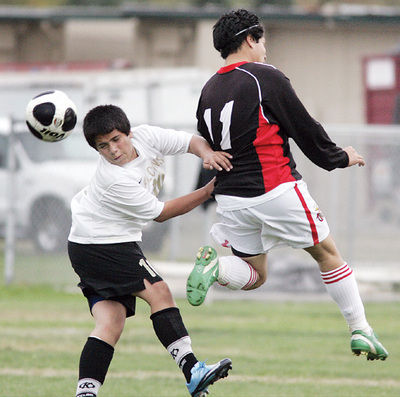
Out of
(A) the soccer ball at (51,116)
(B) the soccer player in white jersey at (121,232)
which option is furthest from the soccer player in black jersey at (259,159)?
(A) the soccer ball at (51,116)

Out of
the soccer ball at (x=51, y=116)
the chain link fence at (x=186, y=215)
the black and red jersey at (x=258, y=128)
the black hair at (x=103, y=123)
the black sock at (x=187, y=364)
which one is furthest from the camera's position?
the chain link fence at (x=186, y=215)

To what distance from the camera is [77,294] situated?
494 inches

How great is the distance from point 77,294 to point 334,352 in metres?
4.62

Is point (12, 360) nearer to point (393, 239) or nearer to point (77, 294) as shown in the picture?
point (77, 294)

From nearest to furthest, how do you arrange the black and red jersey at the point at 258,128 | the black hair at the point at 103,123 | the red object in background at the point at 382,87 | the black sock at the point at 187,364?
the black and red jersey at the point at 258,128 < the black hair at the point at 103,123 < the black sock at the point at 187,364 < the red object in background at the point at 382,87

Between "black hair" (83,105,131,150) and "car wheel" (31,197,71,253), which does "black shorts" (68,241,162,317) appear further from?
"car wheel" (31,197,71,253)

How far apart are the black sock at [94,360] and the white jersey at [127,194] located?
593 mm

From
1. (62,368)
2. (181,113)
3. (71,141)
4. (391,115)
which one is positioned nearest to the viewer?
(62,368)

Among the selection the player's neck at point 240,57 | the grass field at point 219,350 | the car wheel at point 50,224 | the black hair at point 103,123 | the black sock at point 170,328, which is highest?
the player's neck at point 240,57

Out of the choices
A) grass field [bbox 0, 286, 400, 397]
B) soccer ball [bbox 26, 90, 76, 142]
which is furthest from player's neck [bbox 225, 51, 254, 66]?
grass field [bbox 0, 286, 400, 397]

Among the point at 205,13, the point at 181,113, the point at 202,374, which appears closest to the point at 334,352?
the point at 202,374

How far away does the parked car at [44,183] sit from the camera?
13.1m

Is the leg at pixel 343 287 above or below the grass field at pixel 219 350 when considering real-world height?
above

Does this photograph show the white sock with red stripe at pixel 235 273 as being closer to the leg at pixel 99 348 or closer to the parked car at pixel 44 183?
the leg at pixel 99 348
